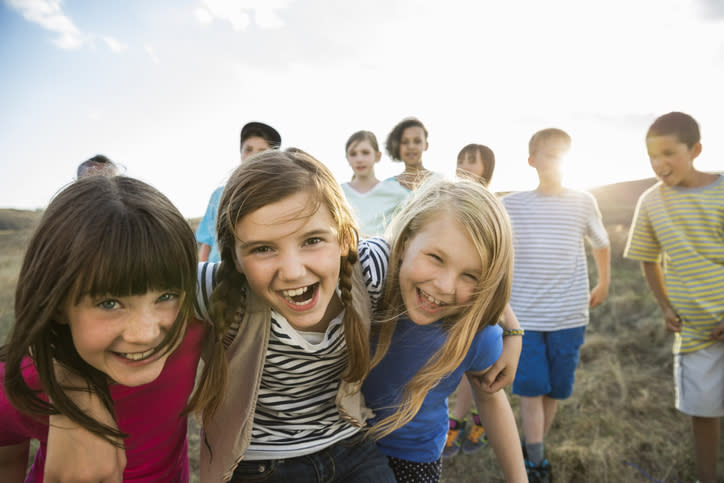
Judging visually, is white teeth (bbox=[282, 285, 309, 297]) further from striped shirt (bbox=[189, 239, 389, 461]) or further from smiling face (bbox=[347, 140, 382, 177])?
smiling face (bbox=[347, 140, 382, 177])

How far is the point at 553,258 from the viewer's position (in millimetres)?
2662

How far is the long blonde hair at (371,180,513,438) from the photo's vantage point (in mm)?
1480

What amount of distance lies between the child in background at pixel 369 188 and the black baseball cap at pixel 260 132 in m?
0.80

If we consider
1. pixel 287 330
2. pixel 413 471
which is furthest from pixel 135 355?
pixel 413 471

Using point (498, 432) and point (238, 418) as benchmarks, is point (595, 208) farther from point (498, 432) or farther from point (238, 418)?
point (238, 418)

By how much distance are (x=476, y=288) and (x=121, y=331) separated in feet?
3.93

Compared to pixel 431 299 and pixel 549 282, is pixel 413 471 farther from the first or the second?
pixel 549 282

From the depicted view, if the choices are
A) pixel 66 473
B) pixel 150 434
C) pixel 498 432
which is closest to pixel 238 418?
pixel 150 434

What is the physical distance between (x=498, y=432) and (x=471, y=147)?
258 centimetres

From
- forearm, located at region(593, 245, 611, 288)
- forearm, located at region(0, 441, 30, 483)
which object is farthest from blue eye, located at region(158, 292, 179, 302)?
forearm, located at region(593, 245, 611, 288)

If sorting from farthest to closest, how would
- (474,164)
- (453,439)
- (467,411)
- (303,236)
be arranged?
(474,164)
(467,411)
(453,439)
(303,236)

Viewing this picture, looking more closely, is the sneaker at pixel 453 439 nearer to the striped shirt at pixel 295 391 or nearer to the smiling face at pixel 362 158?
the striped shirt at pixel 295 391

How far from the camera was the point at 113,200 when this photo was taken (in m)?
1.08

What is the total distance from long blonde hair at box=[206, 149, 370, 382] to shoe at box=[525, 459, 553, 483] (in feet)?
5.75
